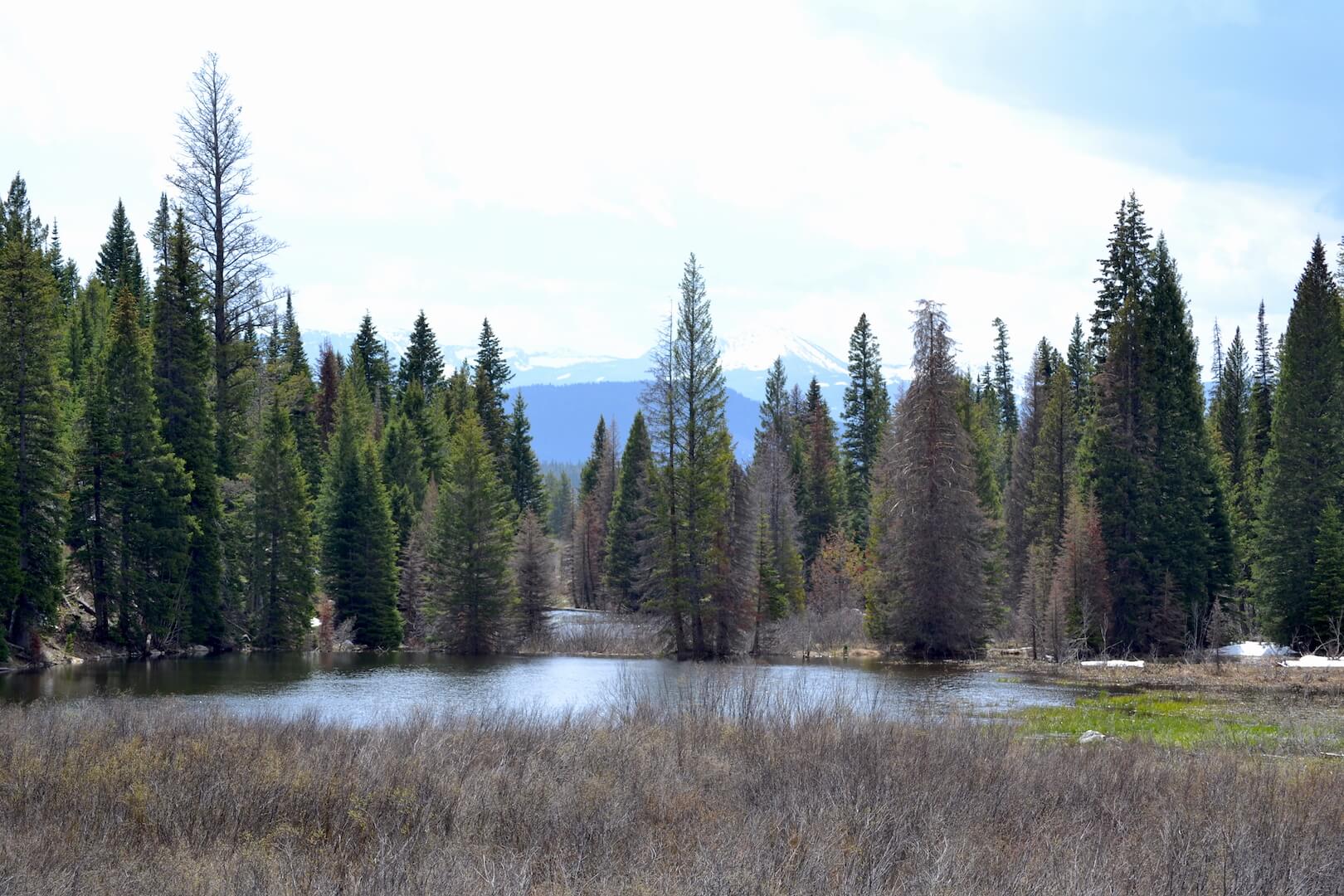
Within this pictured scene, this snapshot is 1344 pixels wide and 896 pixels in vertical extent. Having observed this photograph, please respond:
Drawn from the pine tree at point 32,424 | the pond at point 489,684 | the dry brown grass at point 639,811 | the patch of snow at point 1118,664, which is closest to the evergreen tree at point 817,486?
the patch of snow at point 1118,664

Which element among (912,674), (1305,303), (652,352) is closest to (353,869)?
(912,674)

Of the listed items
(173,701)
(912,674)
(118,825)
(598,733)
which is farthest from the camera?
(912,674)

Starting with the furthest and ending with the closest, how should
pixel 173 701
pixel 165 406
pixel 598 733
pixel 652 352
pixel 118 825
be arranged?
pixel 652 352
pixel 165 406
pixel 173 701
pixel 598 733
pixel 118 825

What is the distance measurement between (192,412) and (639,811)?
40.0 meters

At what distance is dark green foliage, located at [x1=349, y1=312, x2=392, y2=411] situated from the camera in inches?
4205

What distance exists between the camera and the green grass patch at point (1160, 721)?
785 inches

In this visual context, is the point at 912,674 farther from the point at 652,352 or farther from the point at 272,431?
the point at 272,431

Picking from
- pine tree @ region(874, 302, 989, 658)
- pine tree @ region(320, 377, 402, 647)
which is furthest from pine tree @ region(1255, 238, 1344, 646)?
pine tree @ region(320, 377, 402, 647)

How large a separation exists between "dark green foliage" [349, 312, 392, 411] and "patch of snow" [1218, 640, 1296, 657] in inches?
3054

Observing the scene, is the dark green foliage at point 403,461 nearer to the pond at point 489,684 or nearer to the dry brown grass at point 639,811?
the pond at point 489,684

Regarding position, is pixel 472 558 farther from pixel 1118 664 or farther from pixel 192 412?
pixel 1118 664

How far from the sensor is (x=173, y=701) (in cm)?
2031

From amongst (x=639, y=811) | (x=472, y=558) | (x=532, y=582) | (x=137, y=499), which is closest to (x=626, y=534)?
(x=532, y=582)

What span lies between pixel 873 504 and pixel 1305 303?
1984 cm
